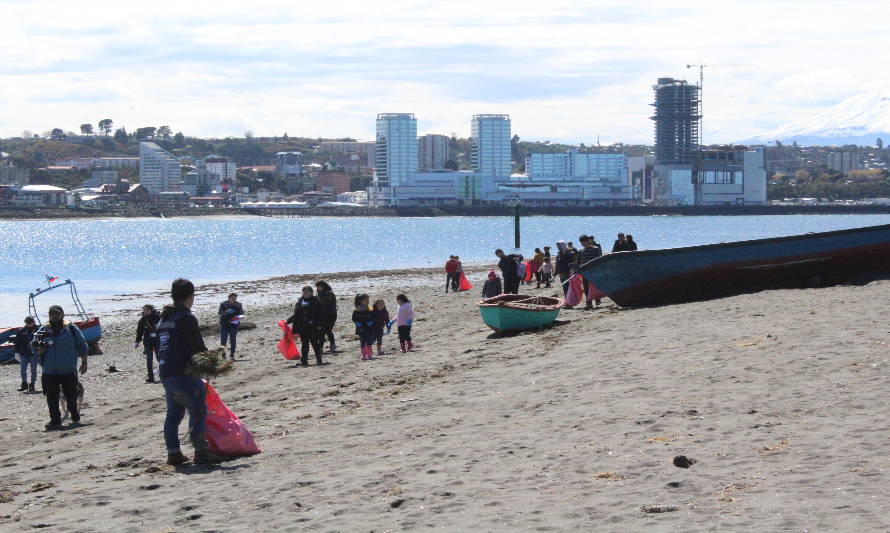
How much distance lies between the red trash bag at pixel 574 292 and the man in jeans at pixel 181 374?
38.0 ft

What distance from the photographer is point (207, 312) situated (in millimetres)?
34531

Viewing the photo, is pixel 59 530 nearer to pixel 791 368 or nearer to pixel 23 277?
pixel 791 368

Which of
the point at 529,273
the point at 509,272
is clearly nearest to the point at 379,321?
the point at 509,272

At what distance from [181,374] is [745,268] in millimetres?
13177

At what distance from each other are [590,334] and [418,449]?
687cm

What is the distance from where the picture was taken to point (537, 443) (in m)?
8.84

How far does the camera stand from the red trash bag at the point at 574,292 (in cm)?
1994

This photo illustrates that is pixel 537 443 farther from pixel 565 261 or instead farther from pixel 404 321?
pixel 565 261

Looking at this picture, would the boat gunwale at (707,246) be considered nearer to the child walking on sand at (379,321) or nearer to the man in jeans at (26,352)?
the child walking on sand at (379,321)

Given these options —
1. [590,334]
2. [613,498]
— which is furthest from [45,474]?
[590,334]

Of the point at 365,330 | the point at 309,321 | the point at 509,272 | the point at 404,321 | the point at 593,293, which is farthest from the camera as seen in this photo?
the point at 509,272

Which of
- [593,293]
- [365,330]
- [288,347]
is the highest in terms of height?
[593,293]

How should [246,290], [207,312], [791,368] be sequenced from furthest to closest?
[246,290]
[207,312]
[791,368]

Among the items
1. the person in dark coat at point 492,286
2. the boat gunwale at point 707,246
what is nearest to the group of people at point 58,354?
the boat gunwale at point 707,246
